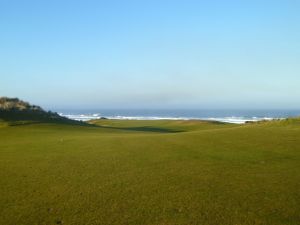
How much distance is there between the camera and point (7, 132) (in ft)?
99.2

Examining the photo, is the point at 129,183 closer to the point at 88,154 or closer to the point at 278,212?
the point at 278,212

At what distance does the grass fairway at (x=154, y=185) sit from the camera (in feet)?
24.1

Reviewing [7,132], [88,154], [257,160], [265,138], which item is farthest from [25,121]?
[257,160]

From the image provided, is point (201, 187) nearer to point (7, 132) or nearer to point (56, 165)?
point (56, 165)

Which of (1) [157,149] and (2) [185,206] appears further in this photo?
(1) [157,149]

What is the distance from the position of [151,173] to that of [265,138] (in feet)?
→ 31.4

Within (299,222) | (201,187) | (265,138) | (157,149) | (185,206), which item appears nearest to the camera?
(299,222)

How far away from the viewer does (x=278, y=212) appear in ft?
Result: 24.4

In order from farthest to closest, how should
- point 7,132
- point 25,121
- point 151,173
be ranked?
point 25,121, point 7,132, point 151,173

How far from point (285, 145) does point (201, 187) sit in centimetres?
817

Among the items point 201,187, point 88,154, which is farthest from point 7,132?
point 201,187

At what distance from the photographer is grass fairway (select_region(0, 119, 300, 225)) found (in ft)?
24.1

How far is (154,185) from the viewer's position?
386 inches

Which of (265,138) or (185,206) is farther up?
(265,138)
